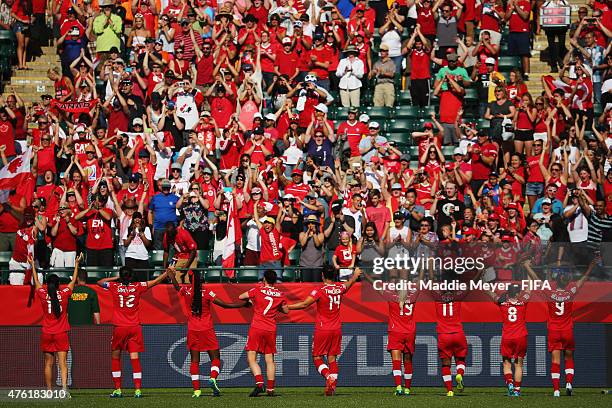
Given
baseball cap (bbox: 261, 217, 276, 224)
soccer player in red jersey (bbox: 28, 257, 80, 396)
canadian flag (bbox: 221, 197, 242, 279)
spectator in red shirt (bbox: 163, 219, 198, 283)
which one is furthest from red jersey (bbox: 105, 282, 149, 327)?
baseball cap (bbox: 261, 217, 276, 224)

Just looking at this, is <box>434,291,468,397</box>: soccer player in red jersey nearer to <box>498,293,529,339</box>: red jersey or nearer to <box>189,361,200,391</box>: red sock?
<box>498,293,529,339</box>: red jersey

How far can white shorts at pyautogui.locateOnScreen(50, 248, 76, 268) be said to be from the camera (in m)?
23.3

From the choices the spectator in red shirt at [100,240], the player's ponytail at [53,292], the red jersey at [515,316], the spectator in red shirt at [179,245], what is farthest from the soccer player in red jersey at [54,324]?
the red jersey at [515,316]

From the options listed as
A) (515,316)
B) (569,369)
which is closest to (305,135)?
(515,316)

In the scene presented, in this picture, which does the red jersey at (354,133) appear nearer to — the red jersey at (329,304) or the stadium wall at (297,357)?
the stadium wall at (297,357)

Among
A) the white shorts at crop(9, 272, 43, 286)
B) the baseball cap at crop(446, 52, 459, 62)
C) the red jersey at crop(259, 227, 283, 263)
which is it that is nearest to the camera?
the red jersey at crop(259, 227, 283, 263)

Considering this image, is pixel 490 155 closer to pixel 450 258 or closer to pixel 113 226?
pixel 450 258

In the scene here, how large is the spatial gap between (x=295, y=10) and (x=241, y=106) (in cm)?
326

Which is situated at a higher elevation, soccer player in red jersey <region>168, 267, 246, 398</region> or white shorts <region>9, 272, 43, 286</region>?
white shorts <region>9, 272, 43, 286</region>

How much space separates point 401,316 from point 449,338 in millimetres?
830

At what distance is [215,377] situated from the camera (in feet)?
65.1

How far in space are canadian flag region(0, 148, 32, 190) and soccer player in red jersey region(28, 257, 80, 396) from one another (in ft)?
19.5

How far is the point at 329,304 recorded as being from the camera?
19625mm

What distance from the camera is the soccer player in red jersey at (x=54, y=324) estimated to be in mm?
19688
